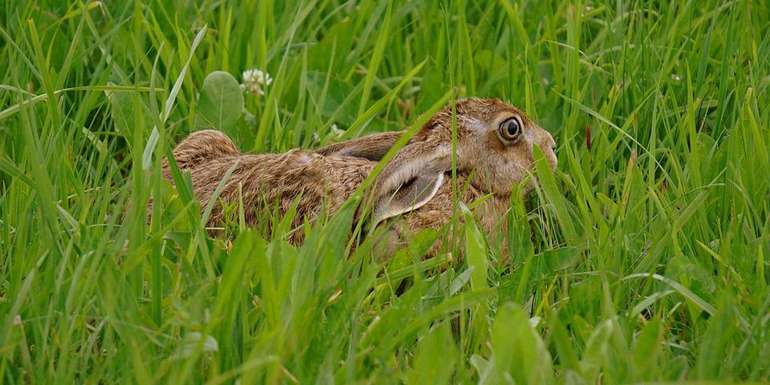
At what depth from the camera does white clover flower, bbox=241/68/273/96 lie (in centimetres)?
596

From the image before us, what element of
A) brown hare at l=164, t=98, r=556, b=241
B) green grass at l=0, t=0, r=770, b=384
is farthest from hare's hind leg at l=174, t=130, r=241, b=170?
green grass at l=0, t=0, r=770, b=384

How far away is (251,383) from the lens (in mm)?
3459

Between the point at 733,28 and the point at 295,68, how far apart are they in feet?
6.24

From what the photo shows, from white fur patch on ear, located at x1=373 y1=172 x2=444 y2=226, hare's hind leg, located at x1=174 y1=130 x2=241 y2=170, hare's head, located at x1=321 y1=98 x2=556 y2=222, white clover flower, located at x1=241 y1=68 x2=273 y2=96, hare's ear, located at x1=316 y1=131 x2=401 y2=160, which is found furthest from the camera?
white clover flower, located at x1=241 y1=68 x2=273 y2=96

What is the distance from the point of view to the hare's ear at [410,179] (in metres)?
4.91

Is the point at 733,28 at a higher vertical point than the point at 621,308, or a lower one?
higher

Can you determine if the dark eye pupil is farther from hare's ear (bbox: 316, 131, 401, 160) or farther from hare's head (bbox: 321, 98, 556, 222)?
hare's ear (bbox: 316, 131, 401, 160)

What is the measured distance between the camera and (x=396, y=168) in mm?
5027

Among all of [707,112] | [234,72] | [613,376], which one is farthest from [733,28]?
[613,376]

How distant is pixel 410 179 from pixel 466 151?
384 mm

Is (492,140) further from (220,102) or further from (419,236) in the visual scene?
(220,102)

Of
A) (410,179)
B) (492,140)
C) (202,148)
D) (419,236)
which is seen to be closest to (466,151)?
(492,140)

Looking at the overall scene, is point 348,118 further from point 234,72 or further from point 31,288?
point 31,288

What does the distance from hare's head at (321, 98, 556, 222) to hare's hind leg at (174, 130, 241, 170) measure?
1.46 ft
